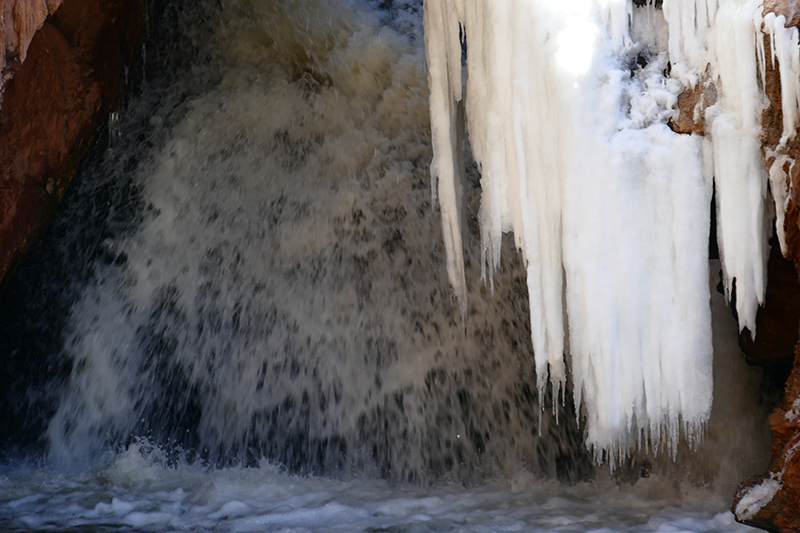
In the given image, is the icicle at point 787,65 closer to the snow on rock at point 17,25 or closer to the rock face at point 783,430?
A: the rock face at point 783,430

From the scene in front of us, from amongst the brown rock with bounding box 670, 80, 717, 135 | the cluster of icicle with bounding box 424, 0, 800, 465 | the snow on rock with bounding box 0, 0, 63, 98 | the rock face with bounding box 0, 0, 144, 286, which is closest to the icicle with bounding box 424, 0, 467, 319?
the cluster of icicle with bounding box 424, 0, 800, 465

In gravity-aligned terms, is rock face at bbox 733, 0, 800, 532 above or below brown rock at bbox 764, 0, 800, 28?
below

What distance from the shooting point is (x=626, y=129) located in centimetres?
238

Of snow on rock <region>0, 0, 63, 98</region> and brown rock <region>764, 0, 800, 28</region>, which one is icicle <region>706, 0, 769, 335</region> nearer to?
brown rock <region>764, 0, 800, 28</region>

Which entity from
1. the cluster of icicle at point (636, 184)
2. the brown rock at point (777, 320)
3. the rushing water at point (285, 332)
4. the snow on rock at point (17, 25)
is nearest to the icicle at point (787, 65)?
the cluster of icicle at point (636, 184)

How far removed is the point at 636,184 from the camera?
7.72 ft

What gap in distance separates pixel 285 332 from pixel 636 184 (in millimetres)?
2838

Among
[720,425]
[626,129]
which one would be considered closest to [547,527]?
[720,425]

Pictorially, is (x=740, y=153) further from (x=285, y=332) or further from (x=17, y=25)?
(x=17, y=25)

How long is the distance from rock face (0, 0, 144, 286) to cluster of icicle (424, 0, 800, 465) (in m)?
3.49

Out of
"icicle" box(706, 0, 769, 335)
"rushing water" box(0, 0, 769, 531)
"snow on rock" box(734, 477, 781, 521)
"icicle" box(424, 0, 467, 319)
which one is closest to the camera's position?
"icicle" box(706, 0, 769, 335)

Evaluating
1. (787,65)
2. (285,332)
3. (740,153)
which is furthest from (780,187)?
(285,332)

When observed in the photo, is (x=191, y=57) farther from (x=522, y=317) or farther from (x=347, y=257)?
(x=522, y=317)

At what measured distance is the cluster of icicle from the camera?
7.45 ft
